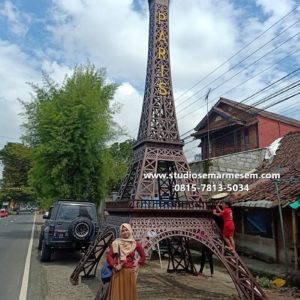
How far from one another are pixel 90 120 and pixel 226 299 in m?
13.4

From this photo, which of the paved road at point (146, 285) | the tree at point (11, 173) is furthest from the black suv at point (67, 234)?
the tree at point (11, 173)

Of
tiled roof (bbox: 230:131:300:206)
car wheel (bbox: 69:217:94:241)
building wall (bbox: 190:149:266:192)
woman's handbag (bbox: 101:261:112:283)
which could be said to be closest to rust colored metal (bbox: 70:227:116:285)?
car wheel (bbox: 69:217:94:241)

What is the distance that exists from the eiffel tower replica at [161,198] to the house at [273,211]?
263 cm

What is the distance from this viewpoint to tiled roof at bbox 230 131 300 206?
36.5 ft

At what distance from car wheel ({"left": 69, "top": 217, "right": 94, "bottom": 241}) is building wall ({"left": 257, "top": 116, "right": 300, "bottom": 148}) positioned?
16.1 meters

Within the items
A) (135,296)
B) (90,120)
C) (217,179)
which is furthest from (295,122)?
(135,296)

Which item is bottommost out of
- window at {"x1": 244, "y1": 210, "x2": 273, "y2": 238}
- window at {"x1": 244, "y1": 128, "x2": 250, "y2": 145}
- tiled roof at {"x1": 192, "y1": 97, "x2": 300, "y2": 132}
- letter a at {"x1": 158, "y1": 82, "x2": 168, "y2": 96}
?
window at {"x1": 244, "y1": 210, "x2": 273, "y2": 238}

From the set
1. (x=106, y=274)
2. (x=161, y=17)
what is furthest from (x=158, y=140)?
(x=106, y=274)

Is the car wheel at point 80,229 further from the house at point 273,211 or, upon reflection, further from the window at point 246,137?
the window at point 246,137

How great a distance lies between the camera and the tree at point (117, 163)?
2161 cm

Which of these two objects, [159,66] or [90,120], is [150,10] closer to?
[159,66]

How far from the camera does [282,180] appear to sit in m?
10.8

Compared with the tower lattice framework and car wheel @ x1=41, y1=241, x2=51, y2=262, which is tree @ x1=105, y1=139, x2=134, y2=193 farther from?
the tower lattice framework

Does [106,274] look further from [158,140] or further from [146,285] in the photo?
[158,140]
